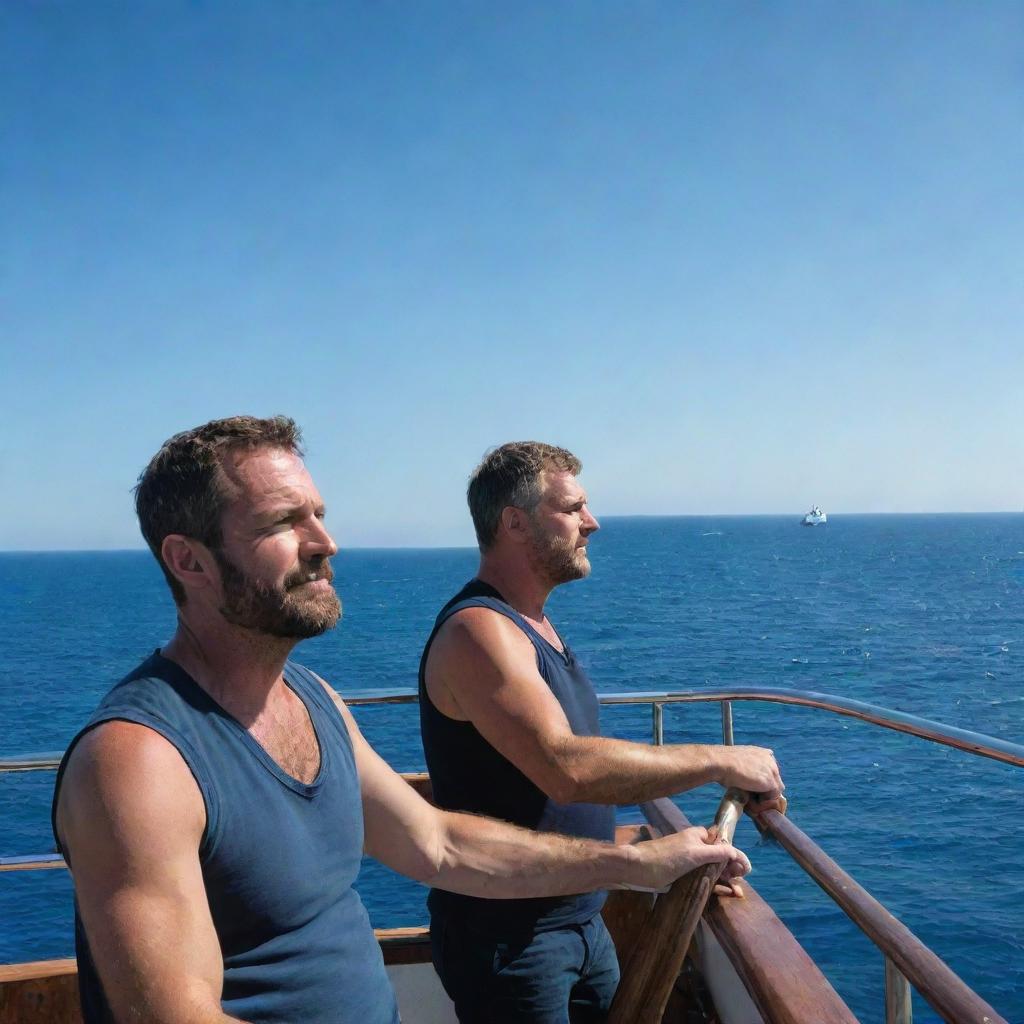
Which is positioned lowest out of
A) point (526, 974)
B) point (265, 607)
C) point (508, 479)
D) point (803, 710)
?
point (803, 710)

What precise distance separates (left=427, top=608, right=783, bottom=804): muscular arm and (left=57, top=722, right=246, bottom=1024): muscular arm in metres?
0.91

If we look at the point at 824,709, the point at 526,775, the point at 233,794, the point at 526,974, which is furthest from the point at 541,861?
the point at 824,709

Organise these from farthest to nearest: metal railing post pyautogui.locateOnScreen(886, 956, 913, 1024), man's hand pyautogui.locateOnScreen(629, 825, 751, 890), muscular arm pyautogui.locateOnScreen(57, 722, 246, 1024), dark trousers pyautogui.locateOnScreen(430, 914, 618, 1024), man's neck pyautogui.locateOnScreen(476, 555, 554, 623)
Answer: man's neck pyautogui.locateOnScreen(476, 555, 554, 623), dark trousers pyautogui.locateOnScreen(430, 914, 618, 1024), man's hand pyautogui.locateOnScreen(629, 825, 751, 890), metal railing post pyautogui.locateOnScreen(886, 956, 913, 1024), muscular arm pyautogui.locateOnScreen(57, 722, 246, 1024)

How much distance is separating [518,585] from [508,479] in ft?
0.96

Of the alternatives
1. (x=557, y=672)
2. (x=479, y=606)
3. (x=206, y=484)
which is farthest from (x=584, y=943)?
(x=206, y=484)

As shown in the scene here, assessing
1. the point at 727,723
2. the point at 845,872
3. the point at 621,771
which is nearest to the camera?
the point at 845,872

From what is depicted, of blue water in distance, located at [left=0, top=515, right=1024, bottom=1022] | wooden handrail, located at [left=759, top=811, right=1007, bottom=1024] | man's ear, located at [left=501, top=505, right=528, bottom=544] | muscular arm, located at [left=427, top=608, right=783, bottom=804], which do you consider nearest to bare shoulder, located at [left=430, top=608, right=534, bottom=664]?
muscular arm, located at [left=427, top=608, right=783, bottom=804]

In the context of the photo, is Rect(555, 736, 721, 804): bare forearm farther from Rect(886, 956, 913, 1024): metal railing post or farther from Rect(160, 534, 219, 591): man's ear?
Rect(160, 534, 219, 591): man's ear

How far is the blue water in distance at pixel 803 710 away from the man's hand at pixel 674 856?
397cm

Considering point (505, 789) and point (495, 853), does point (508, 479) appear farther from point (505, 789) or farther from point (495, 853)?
point (495, 853)

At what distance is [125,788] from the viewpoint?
1.21 metres

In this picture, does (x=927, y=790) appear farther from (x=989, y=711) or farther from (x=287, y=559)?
(x=287, y=559)

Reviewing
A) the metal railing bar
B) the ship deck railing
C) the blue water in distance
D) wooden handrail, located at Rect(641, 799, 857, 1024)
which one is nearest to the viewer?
the ship deck railing

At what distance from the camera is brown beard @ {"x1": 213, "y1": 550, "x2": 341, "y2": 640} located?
1542mm
